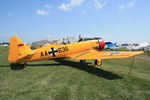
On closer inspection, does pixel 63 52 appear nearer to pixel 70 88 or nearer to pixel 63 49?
pixel 63 49

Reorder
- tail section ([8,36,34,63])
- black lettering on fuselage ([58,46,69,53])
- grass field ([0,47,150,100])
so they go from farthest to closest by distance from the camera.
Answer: black lettering on fuselage ([58,46,69,53]), tail section ([8,36,34,63]), grass field ([0,47,150,100])

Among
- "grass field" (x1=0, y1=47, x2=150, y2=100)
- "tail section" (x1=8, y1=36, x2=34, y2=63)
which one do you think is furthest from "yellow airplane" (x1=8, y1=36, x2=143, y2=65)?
"grass field" (x1=0, y1=47, x2=150, y2=100)

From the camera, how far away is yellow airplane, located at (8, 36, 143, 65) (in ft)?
23.1

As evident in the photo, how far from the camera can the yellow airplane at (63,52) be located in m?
7.04

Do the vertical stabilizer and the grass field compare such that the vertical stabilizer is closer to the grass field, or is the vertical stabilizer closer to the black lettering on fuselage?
the grass field

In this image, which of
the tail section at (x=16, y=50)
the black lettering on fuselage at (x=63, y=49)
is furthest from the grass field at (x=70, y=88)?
the black lettering on fuselage at (x=63, y=49)

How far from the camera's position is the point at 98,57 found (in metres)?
7.20

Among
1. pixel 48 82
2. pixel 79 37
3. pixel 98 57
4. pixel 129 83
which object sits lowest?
pixel 129 83

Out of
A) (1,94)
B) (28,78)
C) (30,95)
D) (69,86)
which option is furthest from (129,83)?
(1,94)

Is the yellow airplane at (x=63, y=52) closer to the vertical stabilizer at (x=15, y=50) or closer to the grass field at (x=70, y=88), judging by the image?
the vertical stabilizer at (x=15, y=50)

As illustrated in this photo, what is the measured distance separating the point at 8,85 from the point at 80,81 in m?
2.89

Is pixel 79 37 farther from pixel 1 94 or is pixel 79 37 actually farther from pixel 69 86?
Result: pixel 1 94

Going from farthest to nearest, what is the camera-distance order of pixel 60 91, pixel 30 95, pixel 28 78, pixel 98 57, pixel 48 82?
pixel 98 57, pixel 28 78, pixel 48 82, pixel 60 91, pixel 30 95

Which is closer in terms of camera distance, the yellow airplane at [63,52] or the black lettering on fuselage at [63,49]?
the yellow airplane at [63,52]
